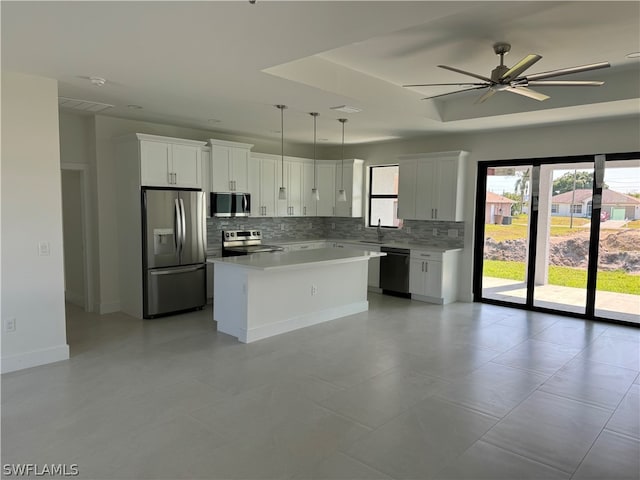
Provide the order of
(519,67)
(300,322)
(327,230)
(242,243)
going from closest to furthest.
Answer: (519,67)
(300,322)
(242,243)
(327,230)

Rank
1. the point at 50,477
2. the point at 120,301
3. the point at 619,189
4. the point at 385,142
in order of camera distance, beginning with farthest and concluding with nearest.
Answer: the point at 385,142, the point at 120,301, the point at 619,189, the point at 50,477

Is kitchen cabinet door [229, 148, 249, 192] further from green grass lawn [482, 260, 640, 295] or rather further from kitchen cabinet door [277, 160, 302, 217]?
green grass lawn [482, 260, 640, 295]

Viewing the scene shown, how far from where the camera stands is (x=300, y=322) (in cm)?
547

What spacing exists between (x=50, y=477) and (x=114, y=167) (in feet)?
14.8

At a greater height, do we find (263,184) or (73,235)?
(263,184)

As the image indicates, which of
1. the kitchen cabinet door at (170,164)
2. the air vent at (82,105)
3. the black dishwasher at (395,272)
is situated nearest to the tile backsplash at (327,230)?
the black dishwasher at (395,272)

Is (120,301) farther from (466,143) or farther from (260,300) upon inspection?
(466,143)

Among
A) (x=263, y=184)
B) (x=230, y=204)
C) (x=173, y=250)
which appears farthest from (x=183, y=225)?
(x=263, y=184)

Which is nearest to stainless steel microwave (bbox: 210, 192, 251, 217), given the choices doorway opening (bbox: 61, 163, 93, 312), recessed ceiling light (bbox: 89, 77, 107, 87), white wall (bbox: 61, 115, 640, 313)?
white wall (bbox: 61, 115, 640, 313)

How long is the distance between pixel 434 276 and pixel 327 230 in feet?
9.85

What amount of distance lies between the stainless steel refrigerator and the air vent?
1115mm

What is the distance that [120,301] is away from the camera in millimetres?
6199

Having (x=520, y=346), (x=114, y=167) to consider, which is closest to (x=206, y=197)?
(x=114, y=167)

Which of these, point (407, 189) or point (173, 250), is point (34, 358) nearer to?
point (173, 250)
